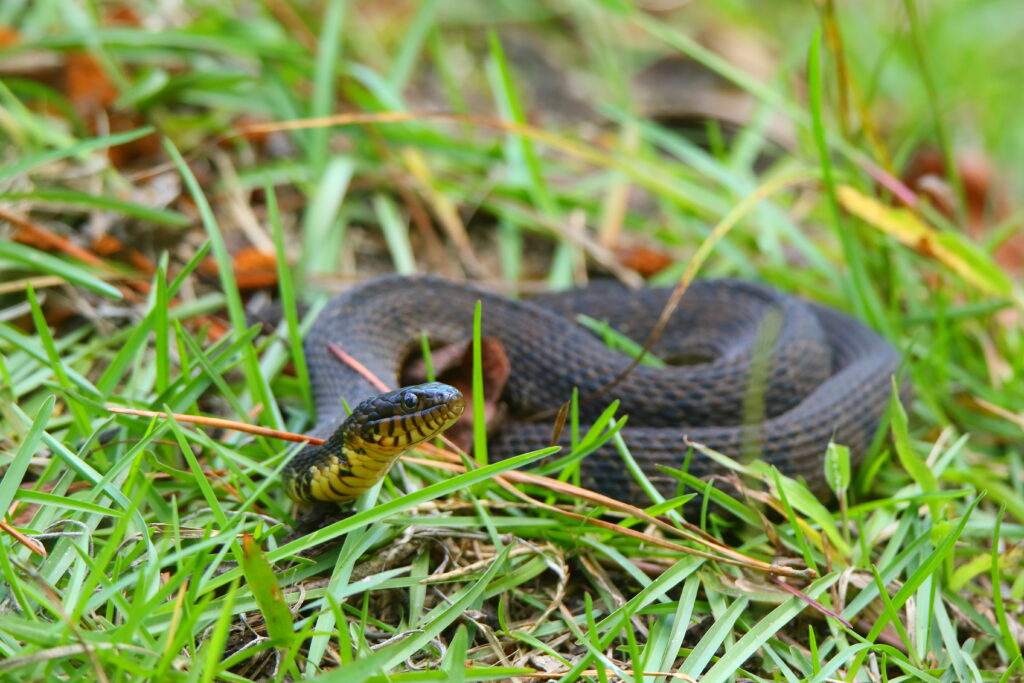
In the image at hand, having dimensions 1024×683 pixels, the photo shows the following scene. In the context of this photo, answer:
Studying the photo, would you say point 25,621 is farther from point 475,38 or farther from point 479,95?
point 475,38

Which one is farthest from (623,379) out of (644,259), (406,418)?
(644,259)

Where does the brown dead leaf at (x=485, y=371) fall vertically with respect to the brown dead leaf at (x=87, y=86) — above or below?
below

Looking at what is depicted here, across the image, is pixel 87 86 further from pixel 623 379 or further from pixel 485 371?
pixel 623 379

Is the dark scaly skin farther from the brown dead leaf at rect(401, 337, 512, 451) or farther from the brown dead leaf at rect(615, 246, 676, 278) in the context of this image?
the brown dead leaf at rect(615, 246, 676, 278)

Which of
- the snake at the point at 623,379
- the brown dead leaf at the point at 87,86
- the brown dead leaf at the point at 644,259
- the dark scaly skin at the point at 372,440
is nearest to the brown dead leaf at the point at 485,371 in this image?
the snake at the point at 623,379

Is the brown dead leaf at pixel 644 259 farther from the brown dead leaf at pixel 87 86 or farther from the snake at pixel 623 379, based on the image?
the brown dead leaf at pixel 87 86

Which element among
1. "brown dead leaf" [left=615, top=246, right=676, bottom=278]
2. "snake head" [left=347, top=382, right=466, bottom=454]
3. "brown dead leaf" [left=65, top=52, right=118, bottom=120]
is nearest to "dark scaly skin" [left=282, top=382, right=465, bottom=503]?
"snake head" [left=347, top=382, right=466, bottom=454]

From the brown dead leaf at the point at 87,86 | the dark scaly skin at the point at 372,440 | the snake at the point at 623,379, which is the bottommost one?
the snake at the point at 623,379

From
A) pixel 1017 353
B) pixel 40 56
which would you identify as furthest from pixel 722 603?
pixel 40 56
